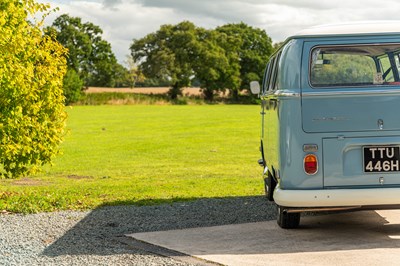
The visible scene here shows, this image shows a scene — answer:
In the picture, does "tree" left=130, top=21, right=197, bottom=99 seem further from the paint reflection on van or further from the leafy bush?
the paint reflection on van

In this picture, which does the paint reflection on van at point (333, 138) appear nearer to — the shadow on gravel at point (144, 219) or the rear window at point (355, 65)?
the rear window at point (355, 65)

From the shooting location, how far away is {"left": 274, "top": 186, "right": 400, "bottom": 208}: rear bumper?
7418 mm

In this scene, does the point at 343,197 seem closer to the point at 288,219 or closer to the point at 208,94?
the point at 288,219

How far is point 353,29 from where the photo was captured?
7.84 m

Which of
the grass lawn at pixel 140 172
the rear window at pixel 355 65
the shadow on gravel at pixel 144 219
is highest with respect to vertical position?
the rear window at pixel 355 65

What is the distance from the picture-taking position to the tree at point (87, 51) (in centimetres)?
9731

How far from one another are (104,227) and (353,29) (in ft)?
12.9

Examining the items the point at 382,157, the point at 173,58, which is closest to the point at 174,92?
the point at 173,58

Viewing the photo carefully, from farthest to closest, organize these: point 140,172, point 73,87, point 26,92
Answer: point 73,87
point 140,172
point 26,92

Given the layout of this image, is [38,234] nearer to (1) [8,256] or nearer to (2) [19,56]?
(1) [8,256]

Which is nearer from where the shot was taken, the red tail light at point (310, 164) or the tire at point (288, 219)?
the red tail light at point (310, 164)

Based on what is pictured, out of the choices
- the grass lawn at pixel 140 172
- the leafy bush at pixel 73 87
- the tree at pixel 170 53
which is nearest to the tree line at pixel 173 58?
the tree at pixel 170 53

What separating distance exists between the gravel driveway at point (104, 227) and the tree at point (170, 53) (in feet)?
272

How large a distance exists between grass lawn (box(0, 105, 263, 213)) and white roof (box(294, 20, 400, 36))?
4.58 meters
